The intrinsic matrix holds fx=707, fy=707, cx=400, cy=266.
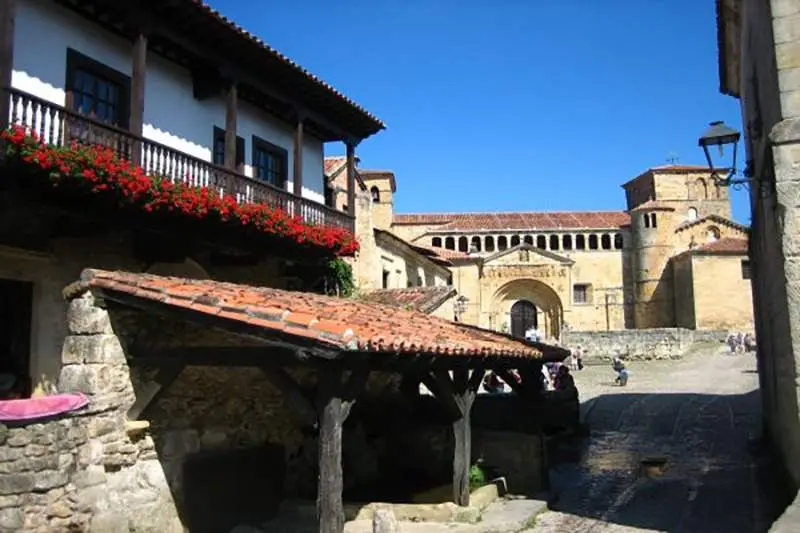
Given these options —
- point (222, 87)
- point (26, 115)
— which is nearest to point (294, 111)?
point (222, 87)

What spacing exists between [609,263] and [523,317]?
6922mm

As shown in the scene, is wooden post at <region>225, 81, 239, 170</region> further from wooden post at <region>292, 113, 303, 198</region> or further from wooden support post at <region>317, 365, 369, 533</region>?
wooden support post at <region>317, 365, 369, 533</region>

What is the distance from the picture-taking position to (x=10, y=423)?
6.71 metres

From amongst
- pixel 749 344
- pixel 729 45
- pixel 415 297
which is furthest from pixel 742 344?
pixel 729 45

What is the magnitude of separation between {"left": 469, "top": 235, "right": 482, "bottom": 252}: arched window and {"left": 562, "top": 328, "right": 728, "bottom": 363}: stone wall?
603 inches

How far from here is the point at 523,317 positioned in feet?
156

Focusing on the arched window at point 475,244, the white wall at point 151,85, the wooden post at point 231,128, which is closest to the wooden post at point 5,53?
the white wall at point 151,85

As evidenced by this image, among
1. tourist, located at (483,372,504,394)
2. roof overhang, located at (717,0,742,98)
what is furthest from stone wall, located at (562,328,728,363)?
roof overhang, located at (717,0,742,98)

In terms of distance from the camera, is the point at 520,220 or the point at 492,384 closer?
the point at 492,384

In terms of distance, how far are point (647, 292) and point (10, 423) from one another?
43867mm

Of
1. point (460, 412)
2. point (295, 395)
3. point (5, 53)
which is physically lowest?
point (460, 412)

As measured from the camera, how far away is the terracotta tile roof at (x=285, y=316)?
21.7 feet

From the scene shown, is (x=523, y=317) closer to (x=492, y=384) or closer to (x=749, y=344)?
(x=749, y=344)

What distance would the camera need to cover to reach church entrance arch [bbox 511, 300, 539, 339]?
47281 millimetres
